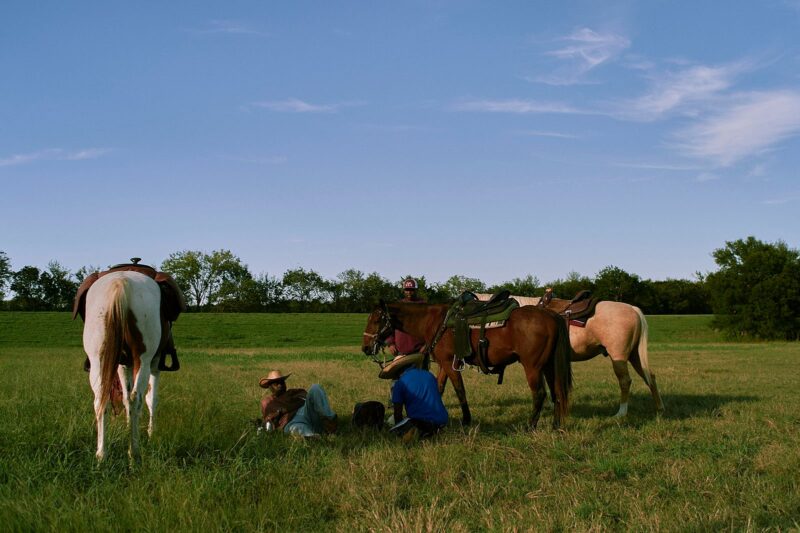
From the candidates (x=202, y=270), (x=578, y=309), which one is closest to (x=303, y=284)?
(x=202, y=270)

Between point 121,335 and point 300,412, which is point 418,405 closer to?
point 300,412

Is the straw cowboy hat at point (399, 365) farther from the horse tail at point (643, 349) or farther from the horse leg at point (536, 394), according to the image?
Result: the horse tail at point (643, 349)

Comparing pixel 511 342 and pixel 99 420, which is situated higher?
pixel 511 342

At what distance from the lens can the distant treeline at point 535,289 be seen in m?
46.4

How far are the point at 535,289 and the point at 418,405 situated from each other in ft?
140

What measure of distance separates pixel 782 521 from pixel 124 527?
4540mm

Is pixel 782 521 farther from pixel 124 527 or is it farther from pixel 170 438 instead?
pixel 170 438

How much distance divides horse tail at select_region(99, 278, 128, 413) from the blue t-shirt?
312 cm

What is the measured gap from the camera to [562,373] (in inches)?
323

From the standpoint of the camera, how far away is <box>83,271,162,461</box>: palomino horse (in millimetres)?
5375

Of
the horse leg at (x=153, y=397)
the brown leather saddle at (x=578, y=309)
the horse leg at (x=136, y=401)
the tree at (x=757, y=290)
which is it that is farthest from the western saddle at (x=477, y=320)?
the tree at (x=757, y=290)

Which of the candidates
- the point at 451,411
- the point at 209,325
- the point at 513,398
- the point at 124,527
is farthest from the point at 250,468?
the point at 209,325

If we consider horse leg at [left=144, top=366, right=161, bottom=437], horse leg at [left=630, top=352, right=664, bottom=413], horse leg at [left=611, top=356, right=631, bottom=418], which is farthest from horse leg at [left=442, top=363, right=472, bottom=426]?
horse leg at [left=144, top=366, right=161, bottom=437]

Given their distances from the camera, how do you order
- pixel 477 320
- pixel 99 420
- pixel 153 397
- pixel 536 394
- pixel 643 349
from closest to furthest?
pixel 99 420
pixel 153 397
pixel 536 394
pixel 477 320
pixel 643 349
